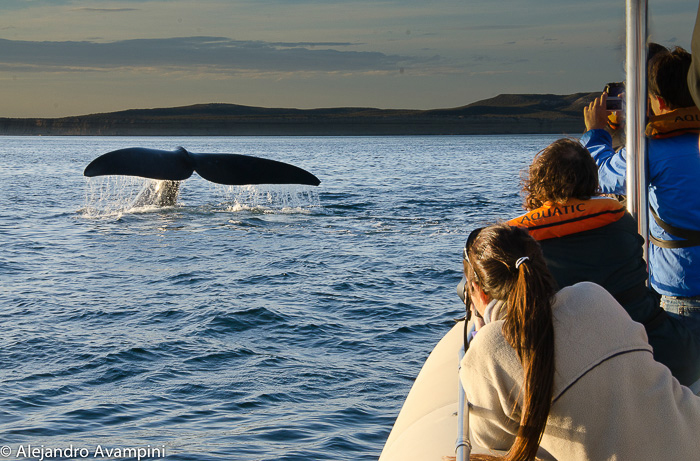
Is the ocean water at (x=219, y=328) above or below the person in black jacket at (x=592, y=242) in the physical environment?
below

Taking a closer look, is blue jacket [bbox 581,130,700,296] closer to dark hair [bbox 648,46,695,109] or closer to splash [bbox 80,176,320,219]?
dark hair [bbox 648,46,695,109]

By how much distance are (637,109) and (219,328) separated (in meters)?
7.38

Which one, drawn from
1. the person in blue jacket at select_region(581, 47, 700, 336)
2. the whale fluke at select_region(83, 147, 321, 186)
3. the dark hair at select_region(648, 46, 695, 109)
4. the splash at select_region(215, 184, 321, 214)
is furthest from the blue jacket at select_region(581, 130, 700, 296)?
the splash at select_region(215, 184, 321, 214)

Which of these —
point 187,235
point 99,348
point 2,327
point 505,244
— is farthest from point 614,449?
point 187,235

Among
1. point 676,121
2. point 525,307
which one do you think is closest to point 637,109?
point 676,121

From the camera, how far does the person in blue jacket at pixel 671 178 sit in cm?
334

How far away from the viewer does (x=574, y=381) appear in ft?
6.97

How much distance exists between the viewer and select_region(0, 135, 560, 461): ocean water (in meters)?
6.38

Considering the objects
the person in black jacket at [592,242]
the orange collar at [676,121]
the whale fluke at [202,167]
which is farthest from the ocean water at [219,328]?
the orange collar at [676,121]

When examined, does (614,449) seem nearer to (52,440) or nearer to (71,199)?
(52,440)

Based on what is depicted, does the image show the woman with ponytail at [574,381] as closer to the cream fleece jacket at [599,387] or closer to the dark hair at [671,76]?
the cream fleece jacket at [599,387]

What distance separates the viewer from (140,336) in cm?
934

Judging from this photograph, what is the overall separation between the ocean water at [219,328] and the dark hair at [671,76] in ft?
11.7

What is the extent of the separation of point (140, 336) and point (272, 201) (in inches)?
576
